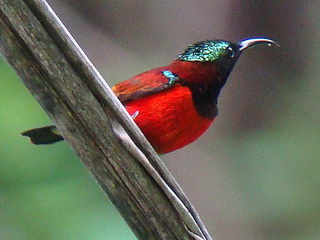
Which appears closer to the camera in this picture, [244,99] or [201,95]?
[201,95]

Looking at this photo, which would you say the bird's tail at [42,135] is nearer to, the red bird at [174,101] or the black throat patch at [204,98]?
the red bird at [174,101]

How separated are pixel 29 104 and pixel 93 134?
1.41 metres

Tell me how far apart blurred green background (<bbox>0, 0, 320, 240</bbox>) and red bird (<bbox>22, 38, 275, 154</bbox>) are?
1406mm

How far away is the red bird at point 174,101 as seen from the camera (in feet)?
6.64

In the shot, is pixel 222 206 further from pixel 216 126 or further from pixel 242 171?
pixel 216 126

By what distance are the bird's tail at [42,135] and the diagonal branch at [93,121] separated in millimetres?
959

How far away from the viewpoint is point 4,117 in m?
2.45

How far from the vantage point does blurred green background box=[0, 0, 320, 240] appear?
3.69 meters

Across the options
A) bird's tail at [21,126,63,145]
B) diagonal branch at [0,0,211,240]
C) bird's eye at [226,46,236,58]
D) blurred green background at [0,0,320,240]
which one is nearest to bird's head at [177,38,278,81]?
bird's eye at [226,46,236,58]

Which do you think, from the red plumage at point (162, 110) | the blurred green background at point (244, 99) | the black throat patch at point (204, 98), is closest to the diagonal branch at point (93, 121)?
the red plumage at point (162, 110)

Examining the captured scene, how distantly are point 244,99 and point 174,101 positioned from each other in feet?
6.36

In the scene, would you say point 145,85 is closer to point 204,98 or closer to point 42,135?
point 204,98

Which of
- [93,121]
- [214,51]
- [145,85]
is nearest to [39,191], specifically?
[145,85]

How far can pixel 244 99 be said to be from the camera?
3.93m
